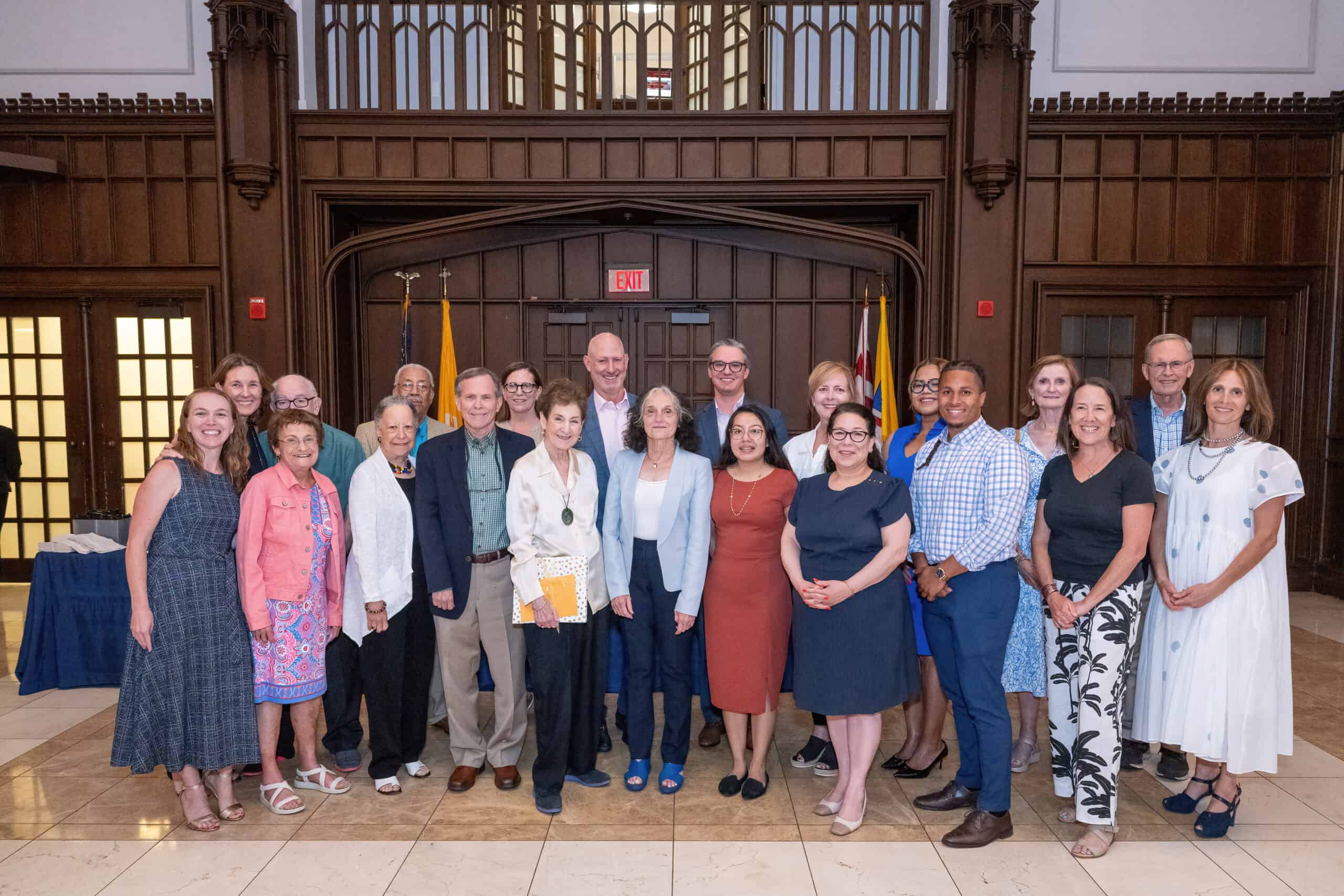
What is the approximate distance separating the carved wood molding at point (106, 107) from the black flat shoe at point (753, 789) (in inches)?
244

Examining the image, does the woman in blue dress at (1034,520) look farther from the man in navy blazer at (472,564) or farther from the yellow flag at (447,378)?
the yellow flag at (447,378)

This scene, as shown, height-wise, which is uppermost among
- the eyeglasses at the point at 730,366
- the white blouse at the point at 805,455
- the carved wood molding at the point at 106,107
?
the carved wood molding at the point at 106,107

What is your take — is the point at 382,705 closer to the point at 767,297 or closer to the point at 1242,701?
the point at 1242,701

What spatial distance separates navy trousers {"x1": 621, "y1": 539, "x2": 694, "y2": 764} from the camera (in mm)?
3137

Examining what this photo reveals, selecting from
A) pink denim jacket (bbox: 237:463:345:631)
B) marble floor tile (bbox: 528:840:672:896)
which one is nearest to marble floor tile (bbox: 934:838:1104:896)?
marble floor tile (bbox: 528:840:672:896)

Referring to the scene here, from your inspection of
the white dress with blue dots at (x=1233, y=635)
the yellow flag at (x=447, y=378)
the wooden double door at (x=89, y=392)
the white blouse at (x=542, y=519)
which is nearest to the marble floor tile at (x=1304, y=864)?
the white dress with blue dots at (x=1233, y=635)

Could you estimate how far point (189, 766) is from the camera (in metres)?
2.94

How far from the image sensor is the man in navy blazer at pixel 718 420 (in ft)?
11.5

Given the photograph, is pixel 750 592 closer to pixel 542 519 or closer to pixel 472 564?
pixel 542 519

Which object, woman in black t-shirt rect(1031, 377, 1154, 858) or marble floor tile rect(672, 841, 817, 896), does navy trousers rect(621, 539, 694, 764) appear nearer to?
marble floor tile rect(672, 841, 817, 896)

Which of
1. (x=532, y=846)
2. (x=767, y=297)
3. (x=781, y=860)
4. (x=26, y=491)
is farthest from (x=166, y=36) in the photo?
(x=781, y=860)

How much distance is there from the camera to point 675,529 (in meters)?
3.06

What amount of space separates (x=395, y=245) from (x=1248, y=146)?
6783 millimetres

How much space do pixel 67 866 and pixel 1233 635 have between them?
391 centimetres
